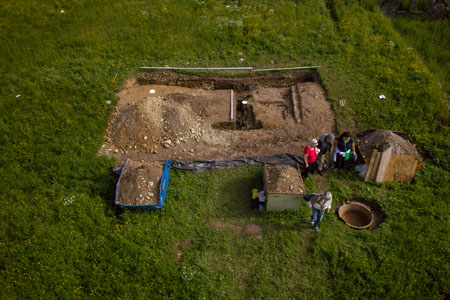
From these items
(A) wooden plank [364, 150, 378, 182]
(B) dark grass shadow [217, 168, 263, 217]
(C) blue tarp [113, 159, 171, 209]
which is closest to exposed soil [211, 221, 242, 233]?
(B) dark grass shadow [217, 168, 263, 217]

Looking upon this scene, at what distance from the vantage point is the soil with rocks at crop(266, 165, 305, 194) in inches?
327

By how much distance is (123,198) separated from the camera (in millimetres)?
8695

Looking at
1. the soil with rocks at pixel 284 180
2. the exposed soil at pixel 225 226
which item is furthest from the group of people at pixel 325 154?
the exposed soil at pixel 225 226

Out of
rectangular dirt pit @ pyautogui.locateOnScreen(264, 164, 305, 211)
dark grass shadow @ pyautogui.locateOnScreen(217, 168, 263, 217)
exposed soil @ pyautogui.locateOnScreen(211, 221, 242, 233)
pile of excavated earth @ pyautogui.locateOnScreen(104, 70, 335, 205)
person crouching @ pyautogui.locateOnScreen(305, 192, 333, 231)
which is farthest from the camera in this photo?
pile of excavated earth @ pyautogui.locateOnScreen(104, 70, 335, 205)

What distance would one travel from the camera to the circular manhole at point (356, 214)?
8.74 metres

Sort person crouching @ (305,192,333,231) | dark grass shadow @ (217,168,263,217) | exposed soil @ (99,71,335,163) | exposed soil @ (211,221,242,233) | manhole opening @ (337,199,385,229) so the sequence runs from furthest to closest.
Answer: exposed soil @ (99,71,335,163)
dark grass shadow @ (217,168,263,217)
manhole opening @ (337,199,385,229)
exposed soil @ (211,221,242,233)
person crouching @ (305,192,333,231)

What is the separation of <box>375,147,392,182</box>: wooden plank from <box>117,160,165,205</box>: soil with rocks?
613 centimetres

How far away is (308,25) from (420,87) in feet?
19.3

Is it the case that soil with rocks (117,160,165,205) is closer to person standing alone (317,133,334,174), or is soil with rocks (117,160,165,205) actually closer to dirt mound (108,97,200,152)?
dirt mound (108,97,200,152)

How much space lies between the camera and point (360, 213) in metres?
8.93

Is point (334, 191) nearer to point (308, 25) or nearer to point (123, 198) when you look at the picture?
point (123, 198)

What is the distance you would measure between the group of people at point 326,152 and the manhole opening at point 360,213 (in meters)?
1.24

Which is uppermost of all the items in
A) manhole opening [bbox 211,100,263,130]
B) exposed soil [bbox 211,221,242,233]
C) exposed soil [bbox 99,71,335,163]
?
exposed soil [bbox 99,71,335,163]

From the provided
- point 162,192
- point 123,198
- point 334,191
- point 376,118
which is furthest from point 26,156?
point 376,118
